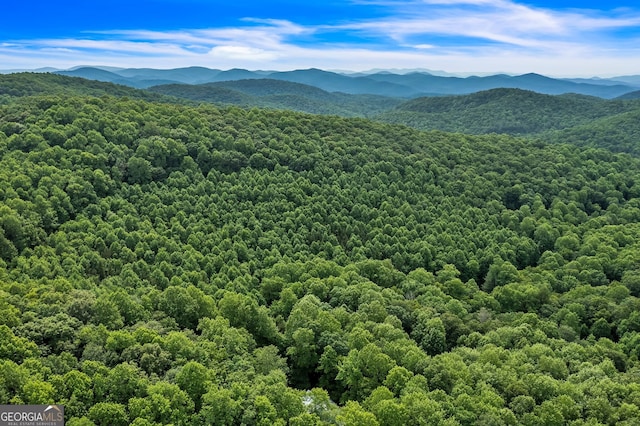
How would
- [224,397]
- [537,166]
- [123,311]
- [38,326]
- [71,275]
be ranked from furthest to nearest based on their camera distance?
1. [537,166]
2. [71,275]
3. [123,311]
4. [38,326]
5. [224,397]

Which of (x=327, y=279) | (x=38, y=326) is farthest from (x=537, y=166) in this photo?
(x=38, y=326)

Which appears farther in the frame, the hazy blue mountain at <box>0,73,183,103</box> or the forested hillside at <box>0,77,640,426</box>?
the hazy blue mountain at <box>0,73,183,103</box>

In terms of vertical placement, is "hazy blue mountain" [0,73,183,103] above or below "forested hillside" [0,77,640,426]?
above

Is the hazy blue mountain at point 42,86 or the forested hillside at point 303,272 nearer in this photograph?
the forested hillside at point 303,272

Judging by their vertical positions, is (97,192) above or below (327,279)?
above

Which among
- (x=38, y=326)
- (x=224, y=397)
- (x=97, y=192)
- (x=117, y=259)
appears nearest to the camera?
(x=224, y=397)

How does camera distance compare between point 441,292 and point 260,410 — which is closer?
point 260,410

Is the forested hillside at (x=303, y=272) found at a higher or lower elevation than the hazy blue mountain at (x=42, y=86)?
lower

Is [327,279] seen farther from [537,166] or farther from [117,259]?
[537,166]
